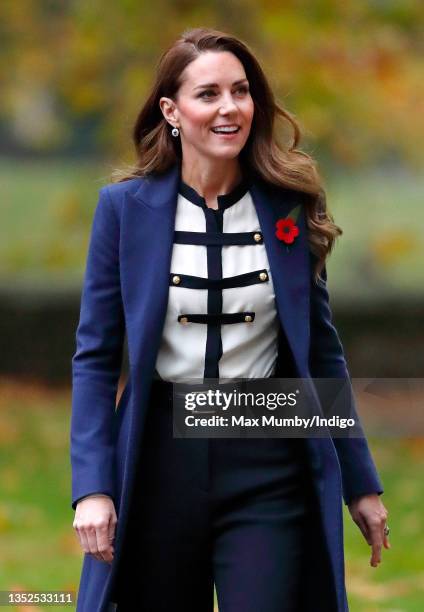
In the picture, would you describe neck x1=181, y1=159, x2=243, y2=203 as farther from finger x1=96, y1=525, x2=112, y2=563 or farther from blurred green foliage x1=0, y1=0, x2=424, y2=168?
blurred green foliage x1=0, y1=0, x2=424, y2=168

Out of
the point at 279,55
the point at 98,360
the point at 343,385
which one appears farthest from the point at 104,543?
the point at 279,55

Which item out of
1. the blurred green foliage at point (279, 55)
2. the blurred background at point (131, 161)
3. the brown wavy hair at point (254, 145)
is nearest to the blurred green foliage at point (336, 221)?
the blurred background at point (131, 161)

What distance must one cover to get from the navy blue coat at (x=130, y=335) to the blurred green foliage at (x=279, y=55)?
5765 millimetres

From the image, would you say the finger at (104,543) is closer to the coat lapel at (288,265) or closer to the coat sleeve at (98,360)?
the coat sleeve at (98,360)

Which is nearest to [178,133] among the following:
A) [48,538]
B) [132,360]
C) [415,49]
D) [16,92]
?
[132,360]

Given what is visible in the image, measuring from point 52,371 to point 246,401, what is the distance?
10157 mm

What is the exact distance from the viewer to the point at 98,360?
132 inches

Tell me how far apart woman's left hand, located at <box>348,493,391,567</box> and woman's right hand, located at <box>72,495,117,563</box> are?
642 millimetres

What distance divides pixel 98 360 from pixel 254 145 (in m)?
0.67

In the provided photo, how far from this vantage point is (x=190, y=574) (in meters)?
3.31

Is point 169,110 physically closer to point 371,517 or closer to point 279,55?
point 371,517

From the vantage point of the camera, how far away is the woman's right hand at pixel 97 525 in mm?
3240

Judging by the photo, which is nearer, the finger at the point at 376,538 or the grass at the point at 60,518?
the finger at the point at 376,538

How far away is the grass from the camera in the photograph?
6191 mm
